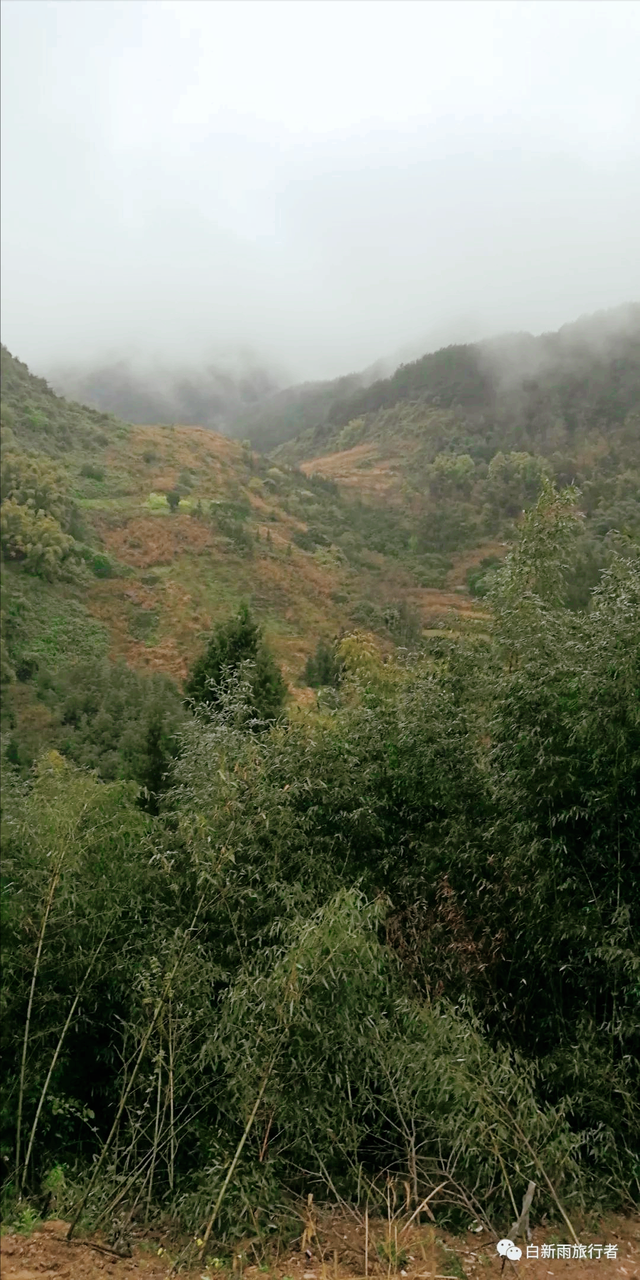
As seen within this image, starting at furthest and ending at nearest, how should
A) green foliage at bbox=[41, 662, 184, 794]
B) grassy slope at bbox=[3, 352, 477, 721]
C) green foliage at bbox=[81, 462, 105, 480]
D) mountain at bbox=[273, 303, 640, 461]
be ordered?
mountain at bbox=[273, 303, 640, 461]
green foliage at bbox=[81, 462, 105, 480]
grassy slope at bbox=[3, 352, 477, 721]
green foliage at bbox=[41, 662, 184, 794]

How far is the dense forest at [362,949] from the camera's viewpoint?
401 cm

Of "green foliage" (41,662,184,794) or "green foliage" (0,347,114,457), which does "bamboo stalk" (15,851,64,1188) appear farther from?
"green foliage" (0,347,114,457)

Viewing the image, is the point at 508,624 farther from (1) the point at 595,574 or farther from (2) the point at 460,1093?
(1) the point at 595,574

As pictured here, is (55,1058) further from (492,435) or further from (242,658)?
(492,435)

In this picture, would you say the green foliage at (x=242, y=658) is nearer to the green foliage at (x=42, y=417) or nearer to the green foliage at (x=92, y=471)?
the green foliage at (x=42, y=417)

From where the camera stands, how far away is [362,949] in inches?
162

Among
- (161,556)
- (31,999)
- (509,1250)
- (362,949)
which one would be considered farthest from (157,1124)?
(161,556)

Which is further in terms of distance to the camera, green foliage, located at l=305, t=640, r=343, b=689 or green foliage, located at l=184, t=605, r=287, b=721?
green foliage, located at l=305, t=640, r=343, b=689

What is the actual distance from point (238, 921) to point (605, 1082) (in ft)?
7.63

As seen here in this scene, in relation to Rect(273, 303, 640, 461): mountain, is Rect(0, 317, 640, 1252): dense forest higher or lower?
lower

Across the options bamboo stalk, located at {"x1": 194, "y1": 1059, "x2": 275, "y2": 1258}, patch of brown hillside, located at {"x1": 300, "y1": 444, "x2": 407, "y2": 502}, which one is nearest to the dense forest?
bamboo stalk, located at {"x1": 194, "y1": 1059, "x2": 275, "y2": 1258}

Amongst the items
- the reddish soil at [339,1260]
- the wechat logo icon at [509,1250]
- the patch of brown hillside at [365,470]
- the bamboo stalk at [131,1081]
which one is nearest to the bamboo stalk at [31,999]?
the bamboo stalk at [131,1081]

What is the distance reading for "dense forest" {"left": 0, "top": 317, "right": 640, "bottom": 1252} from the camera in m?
4.01

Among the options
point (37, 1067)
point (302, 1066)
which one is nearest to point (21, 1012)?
point (37, 1067)
